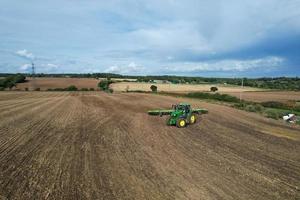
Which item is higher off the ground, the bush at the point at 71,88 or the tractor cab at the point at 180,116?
the tractor cab at the point at 180,116

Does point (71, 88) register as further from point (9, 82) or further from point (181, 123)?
point (181, 123)

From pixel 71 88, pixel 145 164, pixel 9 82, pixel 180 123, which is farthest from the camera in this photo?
pixel 9 82

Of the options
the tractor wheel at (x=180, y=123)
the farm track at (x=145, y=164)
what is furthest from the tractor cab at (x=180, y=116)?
the farm track at (x=145, y=164)

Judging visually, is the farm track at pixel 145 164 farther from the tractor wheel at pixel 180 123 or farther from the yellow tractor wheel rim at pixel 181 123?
the yellow tractor wheel rim at pixel 181 123

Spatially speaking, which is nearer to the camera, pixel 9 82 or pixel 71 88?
pixel 71 88

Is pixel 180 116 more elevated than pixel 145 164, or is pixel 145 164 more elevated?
pixel 180 116

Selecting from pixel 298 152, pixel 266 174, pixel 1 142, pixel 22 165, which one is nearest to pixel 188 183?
pixel 266 174

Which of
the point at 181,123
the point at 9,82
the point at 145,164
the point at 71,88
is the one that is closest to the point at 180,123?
the point at 181,123

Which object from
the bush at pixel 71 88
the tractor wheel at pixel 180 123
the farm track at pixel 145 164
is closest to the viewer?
the farm track at pixel 145 164
